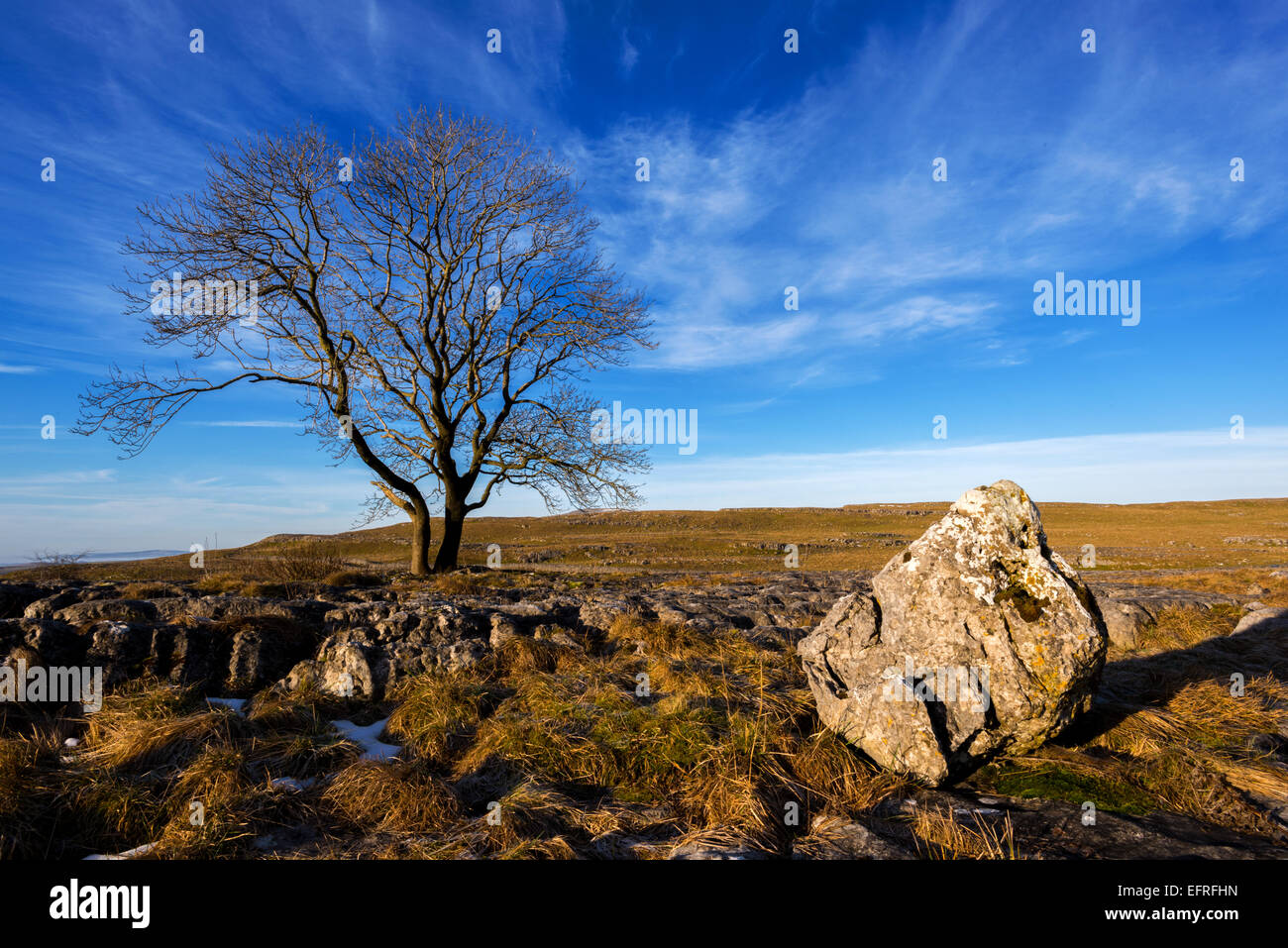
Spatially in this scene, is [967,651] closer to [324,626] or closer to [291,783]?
[291,783]

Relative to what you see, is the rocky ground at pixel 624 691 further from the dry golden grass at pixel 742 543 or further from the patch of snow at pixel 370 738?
the dry golden grass at pixel 742 543

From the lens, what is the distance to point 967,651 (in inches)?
188

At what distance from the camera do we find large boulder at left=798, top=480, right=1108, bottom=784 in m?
4.56

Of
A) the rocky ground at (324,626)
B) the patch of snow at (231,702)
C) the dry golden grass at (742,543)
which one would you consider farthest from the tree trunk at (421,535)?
the patch of snow at (231,702)

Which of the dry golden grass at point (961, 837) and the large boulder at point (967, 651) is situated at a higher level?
the large boulder at point (967, 651)

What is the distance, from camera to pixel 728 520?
93.4 meters

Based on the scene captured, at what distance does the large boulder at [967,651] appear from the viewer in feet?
15.0

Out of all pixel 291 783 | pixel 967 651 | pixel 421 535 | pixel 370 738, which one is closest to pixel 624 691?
pixel 370 738

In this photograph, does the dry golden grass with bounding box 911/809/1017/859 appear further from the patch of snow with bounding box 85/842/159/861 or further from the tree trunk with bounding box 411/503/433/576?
the tree trunk with bounding box 411/503/433/576

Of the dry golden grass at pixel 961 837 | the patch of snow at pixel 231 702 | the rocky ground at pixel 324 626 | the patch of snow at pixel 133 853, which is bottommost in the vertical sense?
the dry golden grass at pixel 961 837

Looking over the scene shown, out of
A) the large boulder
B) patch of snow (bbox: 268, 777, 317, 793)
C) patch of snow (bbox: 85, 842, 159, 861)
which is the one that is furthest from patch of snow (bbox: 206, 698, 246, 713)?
the large boulder
